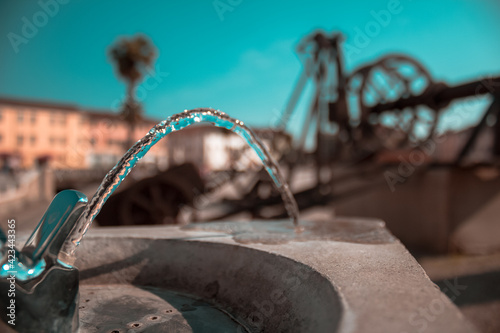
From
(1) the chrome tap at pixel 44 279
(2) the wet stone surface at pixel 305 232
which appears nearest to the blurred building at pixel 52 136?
(2) the wet stone surface at pixel 305 232

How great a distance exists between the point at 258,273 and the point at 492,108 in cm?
575

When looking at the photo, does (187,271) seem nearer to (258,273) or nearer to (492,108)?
(258,273)

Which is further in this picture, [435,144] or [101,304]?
[435,144]

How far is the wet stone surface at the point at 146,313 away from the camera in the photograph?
4.11 ft

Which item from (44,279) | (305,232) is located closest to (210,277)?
(305,232)

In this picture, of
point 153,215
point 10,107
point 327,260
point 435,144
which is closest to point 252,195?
point 153,215

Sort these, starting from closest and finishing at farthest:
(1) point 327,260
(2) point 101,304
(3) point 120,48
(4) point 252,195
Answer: (1) point 327,260, (2) point 101,304, (4) point 252,195, (3) point 120,48

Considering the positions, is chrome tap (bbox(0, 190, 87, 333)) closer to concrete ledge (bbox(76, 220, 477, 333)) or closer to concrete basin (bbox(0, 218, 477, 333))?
concrete basin (bbox(0, 218, 477, 333))

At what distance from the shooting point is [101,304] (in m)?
1.50

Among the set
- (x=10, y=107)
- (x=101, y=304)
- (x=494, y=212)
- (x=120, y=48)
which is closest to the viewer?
(x=101, y=304)

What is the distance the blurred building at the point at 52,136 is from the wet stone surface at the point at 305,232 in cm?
2889

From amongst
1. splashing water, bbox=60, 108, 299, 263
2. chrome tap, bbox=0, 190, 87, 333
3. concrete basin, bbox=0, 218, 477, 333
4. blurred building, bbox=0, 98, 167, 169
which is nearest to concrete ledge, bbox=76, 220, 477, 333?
concrete basin, bbox=0, 218, 477, 333

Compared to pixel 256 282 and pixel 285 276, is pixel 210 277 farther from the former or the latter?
pixel 285 276

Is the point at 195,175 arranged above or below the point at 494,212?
above
